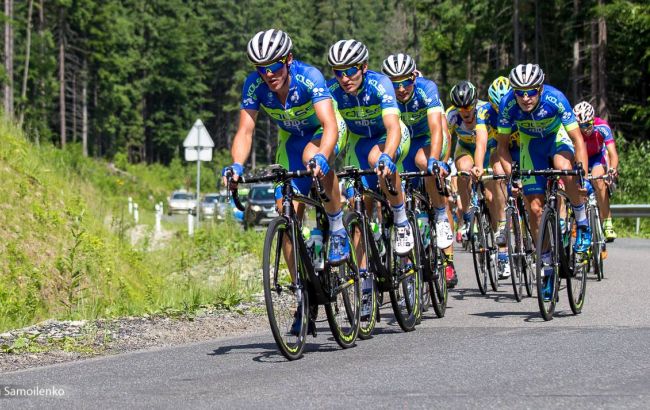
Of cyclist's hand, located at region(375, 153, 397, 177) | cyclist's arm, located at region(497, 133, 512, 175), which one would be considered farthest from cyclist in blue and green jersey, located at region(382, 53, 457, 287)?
cyclist's hand, located at region(375, 153, 397, 177)

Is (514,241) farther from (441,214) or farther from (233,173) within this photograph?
(233,173)

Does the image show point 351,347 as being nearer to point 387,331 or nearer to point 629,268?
point 387,331

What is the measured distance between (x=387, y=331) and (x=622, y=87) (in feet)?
117

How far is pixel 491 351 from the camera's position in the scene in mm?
8188

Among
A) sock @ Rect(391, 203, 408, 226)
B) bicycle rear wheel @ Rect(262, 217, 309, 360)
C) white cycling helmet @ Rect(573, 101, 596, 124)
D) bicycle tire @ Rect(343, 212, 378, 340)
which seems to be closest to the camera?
bicycle rear wheel @ Rect(262, 217, 309, 360)

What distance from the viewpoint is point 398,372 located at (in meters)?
7.26

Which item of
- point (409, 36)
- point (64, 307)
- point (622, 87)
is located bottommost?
point (64, 307)

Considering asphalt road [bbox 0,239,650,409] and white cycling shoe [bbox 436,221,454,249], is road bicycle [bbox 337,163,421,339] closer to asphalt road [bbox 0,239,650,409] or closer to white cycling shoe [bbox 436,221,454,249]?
asphalt road [bbox 0,239,650,409]

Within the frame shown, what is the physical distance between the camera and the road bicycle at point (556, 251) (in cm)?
1030

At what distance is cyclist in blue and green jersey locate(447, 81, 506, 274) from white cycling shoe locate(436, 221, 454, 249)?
765 millimetres

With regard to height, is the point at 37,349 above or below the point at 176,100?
below

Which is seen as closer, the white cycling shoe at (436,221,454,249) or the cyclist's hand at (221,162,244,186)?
the cyclist's hand at (221,162,244,186)

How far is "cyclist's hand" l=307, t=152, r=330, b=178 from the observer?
314 inches

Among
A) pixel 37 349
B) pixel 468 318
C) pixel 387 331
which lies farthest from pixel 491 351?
pixel 37 349
